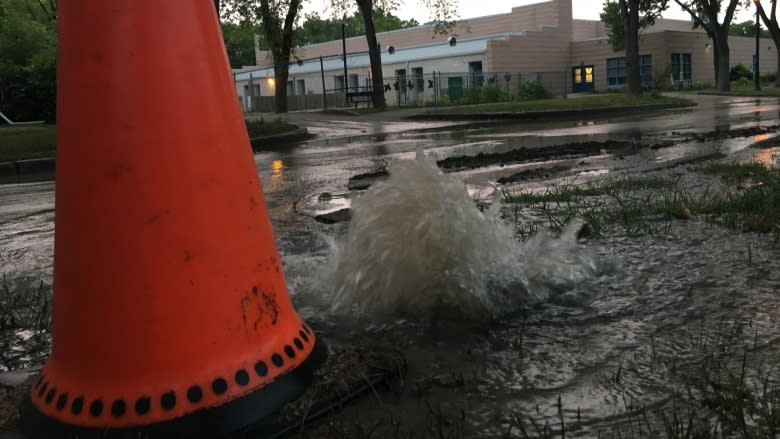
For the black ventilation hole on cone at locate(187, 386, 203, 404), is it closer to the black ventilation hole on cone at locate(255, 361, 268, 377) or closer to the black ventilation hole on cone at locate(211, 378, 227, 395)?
the black ventilation hole on cone at locate(211, 378, 227, 395)

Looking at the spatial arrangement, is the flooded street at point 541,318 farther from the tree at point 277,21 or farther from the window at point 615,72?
the window at point 615,72

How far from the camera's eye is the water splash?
2.77 meters

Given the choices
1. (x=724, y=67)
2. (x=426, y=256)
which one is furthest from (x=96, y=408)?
(x=724, y=67)

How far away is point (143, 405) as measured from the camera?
5.83ft

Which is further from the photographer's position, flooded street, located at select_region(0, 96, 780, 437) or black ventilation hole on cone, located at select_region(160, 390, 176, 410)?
flooded street, located at select_region(0, 96, 780, 437)

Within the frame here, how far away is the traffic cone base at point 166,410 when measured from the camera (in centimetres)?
176

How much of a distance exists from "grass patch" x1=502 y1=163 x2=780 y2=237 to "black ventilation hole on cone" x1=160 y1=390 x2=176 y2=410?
2.87 meters

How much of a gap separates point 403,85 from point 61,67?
45.7m

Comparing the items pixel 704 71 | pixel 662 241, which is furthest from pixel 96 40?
pixel 704 71

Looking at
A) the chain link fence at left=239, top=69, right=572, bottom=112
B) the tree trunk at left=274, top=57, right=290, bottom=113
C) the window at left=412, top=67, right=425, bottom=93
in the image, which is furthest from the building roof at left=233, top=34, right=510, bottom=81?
the tree trunk at left=274, top=57, right=290, bottom=113

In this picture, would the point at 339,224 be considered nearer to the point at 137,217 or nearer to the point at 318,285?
the point at 318,285

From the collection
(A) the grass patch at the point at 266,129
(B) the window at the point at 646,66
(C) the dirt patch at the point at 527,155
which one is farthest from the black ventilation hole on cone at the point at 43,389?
(B) the window at the point at 646,66

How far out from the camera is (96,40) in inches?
73.6

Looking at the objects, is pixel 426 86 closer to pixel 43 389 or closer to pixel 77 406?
pixel 43 389
